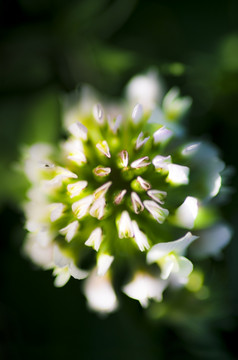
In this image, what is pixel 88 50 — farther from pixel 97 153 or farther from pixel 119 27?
pixel 97 153

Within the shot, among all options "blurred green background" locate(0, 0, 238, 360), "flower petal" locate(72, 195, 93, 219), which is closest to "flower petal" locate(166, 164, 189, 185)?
"flower petal" locate(72, 195, 93, 219)

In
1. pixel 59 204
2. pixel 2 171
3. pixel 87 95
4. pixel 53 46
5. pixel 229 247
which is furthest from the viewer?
pixel 53 46

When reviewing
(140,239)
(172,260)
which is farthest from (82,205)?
(172,260)

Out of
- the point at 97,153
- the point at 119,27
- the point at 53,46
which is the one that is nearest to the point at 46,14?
the point at 53,46

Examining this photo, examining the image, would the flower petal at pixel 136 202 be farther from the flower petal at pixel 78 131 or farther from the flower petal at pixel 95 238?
the flower petal at pixel 78 131

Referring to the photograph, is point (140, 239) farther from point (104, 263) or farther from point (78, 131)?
point (78, 131)

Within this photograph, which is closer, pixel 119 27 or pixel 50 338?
pixel 50 338
